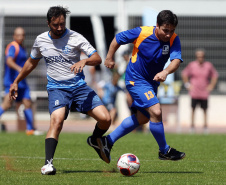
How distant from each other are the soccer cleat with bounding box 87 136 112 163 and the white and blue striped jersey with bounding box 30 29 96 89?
85 centimetres

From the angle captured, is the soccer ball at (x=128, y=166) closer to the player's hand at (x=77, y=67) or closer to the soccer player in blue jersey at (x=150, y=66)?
the soccer player in blue jersey at (x=150, y=66)

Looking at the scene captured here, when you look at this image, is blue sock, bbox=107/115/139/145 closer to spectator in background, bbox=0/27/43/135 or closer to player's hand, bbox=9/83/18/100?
player's hand, bbox=9/83/18/100

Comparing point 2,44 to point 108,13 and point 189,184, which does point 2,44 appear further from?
point 189,184

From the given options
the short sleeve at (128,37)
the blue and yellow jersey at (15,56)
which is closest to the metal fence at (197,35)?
the blue and yellow jersey at (15,56)

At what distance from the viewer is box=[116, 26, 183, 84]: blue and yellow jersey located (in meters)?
8.08

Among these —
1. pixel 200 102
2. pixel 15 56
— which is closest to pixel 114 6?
pixel 200 102

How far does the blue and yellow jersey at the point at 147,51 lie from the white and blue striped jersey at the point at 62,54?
592 mm

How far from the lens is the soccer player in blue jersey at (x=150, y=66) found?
313 inches

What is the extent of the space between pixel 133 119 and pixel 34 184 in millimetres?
2245

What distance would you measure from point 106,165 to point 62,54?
5.59ft

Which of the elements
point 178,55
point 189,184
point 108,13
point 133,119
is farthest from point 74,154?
point 108,13

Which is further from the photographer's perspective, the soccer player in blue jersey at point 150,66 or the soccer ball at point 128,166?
the soccer player in blue jersey at point 150,66

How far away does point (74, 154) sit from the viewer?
9945mm

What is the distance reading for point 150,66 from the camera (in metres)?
8.20
